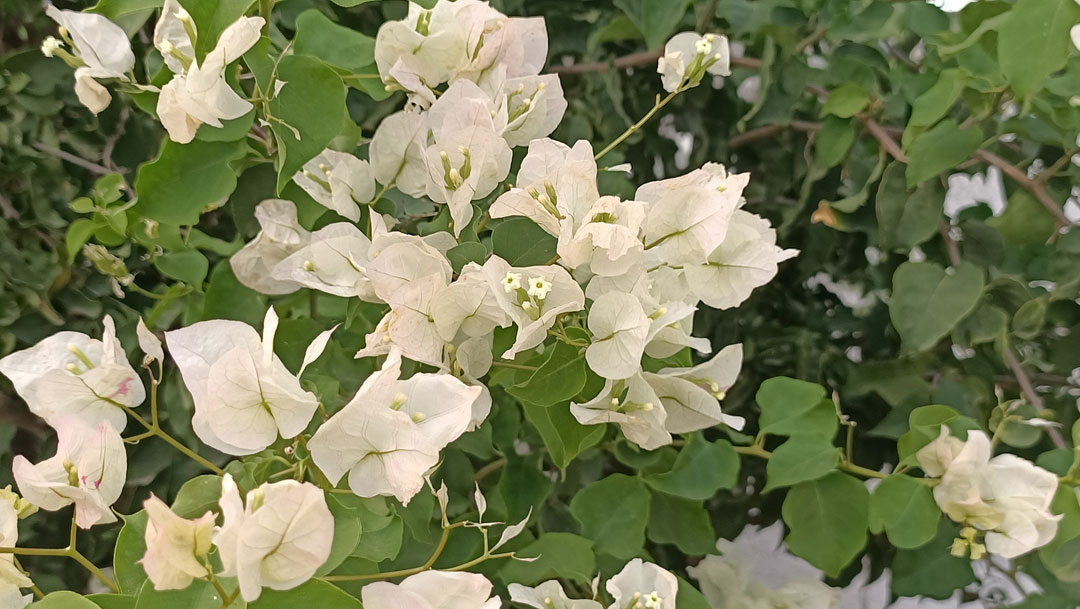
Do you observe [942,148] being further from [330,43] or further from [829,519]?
[330,43]

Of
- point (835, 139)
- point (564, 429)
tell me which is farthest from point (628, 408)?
point (835, 139)

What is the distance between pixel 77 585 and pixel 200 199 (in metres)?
0.42

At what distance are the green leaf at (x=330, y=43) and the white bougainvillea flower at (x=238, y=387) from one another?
15 cm

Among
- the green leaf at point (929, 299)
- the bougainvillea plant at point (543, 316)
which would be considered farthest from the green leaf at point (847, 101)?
the green leaf at point (929, 299)

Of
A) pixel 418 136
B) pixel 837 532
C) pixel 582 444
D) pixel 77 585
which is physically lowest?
pixel 77 585

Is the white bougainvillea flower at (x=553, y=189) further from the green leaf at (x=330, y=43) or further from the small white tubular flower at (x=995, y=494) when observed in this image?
the small white tubular flower at (x=995, y=494)

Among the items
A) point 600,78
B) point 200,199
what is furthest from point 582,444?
point 600,78

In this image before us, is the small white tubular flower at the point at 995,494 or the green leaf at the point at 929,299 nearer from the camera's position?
the small white tubular flower at the point at 995,494

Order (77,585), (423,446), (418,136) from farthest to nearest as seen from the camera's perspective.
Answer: (77,585)
(418,136)
(423,446)

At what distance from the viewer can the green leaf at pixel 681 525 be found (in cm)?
48

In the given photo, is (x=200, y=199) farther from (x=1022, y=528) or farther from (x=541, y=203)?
(x=1022, y=528)

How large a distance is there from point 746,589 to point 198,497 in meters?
0.41

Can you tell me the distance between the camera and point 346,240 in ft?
1.14

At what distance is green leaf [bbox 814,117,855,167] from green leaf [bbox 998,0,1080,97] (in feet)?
0.45
